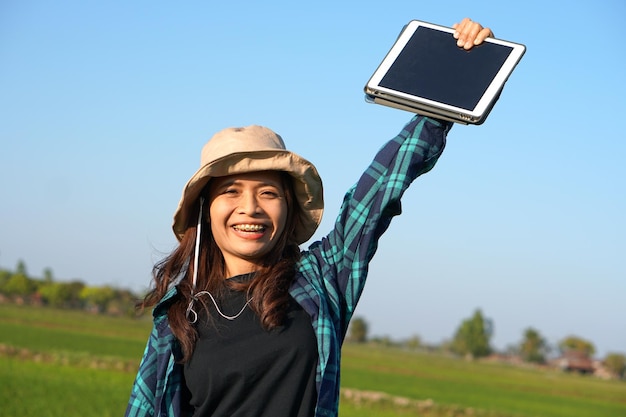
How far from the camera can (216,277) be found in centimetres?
279

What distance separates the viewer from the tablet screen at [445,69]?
2.42 metres

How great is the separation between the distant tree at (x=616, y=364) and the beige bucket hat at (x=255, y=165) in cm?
10085

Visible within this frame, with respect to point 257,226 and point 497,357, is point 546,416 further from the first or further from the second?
point 497,357

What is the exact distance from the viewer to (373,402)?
740 inches

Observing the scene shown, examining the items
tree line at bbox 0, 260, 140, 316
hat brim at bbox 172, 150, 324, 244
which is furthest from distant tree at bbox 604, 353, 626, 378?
hat brim at bbox 172, 150, 324, 244

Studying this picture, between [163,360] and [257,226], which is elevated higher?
[257,226]

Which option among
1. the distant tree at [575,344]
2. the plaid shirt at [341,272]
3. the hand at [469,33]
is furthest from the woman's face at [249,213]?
the distant tree at [575,344]

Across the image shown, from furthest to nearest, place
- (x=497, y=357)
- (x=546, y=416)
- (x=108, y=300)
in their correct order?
1. (x=497, y=357)
2. (x=108, y=300)
3. (x=546, y=416)

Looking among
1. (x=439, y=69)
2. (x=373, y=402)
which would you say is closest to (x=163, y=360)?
(x=439, y=69)

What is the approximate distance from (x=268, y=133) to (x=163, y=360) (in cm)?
73

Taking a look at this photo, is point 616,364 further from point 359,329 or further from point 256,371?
point 256,371

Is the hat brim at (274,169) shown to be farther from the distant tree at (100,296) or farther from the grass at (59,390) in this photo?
the distant tree at (100,296)

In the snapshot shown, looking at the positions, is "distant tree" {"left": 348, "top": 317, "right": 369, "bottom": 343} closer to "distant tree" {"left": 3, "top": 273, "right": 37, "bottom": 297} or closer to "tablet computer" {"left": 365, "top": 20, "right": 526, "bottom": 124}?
"distant tree" {"left": 3, "top": 273, "right": 37, "bottom": 297}

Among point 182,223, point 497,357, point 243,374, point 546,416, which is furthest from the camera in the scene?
point 497,357
